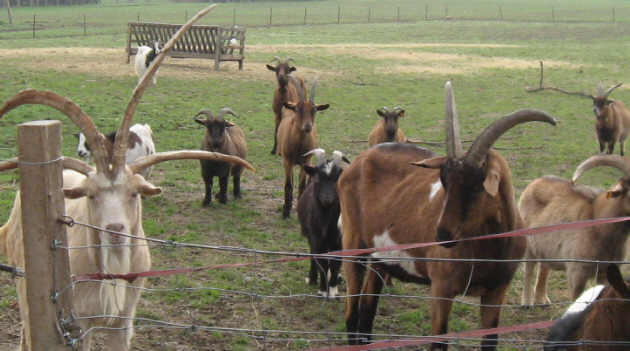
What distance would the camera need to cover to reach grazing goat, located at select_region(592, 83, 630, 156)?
14102mm

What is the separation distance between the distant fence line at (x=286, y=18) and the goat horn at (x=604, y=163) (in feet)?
114

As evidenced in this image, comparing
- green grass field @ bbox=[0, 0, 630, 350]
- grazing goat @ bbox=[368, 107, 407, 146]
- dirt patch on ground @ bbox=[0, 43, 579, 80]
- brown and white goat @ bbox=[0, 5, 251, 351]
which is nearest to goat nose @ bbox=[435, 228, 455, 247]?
green grass field @ bbox=[0, 0, 630, 350]

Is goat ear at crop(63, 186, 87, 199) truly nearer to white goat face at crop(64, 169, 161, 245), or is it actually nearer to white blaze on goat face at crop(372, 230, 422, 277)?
white goat face at crop(64, 169, 161, 245)

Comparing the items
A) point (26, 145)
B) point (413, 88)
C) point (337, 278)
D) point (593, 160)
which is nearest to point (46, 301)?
point (26, 145)

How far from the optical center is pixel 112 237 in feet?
12.9

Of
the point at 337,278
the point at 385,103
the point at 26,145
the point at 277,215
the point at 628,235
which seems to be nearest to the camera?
the point at 26,145

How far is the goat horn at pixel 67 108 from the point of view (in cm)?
347

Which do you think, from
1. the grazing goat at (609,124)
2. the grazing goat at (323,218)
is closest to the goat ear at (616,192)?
the grazing goat at (323,218)

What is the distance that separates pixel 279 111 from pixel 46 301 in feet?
40.3

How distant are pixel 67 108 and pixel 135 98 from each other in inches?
15.3

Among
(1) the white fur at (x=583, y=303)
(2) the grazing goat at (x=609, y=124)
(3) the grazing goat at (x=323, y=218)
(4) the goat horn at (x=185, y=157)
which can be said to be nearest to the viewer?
(4) the goat horn at (x=185, y=157)

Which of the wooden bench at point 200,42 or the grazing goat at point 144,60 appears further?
the wooden bench at point 200,42

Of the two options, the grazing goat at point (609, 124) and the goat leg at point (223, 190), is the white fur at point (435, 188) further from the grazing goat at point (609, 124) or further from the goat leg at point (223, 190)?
the grazing goat at point (609, 124)

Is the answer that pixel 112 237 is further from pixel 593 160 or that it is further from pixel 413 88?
pixel 413 88
